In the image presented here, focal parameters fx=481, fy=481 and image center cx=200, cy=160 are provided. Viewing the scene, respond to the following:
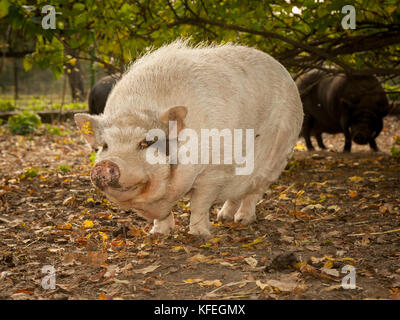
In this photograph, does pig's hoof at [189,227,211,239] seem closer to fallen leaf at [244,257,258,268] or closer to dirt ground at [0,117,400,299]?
dirt ground at [0,117,400,299]

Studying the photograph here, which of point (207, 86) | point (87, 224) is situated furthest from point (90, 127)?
point (87, 224)

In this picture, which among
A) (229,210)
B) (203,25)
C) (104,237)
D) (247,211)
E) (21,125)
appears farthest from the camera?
(21,125)

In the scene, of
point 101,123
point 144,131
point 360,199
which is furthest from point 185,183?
point 360,199

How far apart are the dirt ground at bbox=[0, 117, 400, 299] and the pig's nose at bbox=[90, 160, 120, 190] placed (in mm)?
635

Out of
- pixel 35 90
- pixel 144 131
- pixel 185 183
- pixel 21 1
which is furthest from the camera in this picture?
Result: pixel 35 90

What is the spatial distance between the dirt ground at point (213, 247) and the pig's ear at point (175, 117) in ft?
2.98

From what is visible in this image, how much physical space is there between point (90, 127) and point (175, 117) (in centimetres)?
59

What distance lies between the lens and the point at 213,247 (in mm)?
3611

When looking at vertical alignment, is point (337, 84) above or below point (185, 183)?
above

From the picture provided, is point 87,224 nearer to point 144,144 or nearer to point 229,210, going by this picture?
point 229,210

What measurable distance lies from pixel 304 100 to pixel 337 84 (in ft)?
4.90

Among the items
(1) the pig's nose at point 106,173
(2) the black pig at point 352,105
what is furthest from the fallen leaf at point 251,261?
(2) the black pig at point 352,105

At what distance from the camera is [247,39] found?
604 cm

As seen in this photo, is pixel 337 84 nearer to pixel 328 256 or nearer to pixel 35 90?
pixel 328 256
